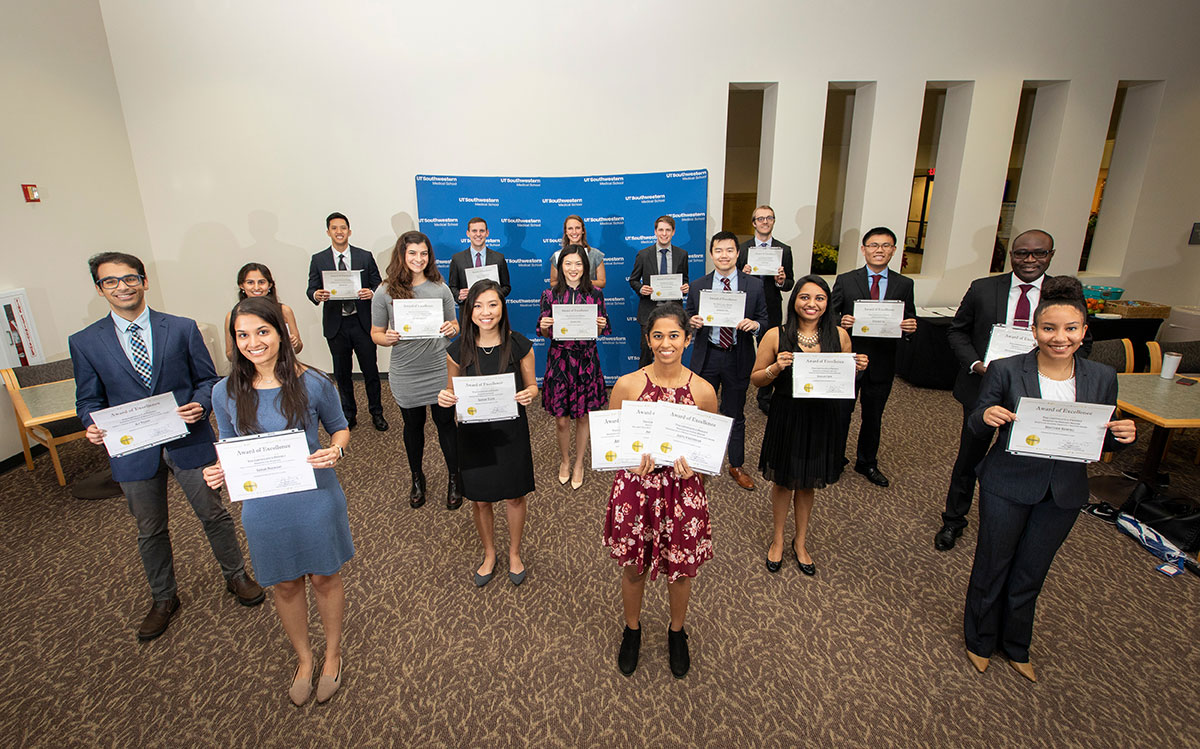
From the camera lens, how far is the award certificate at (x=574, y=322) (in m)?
3.71

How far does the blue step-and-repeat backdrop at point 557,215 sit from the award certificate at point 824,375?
3828 millimetres

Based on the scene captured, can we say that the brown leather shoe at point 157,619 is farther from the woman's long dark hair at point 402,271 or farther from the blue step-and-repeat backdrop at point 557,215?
the blue step-and-repeat backdrop at point 557,215

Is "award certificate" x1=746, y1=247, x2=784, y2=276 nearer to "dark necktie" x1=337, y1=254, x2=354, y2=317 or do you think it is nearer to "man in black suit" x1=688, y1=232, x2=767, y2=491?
"man in black suit" x1=688, y1=232, x2=767, y2=491

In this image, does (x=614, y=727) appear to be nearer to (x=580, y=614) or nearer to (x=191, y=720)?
(x=580, y=614)

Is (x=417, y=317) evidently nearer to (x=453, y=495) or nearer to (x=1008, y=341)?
(x=453, y=495)

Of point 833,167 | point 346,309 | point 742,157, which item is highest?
point 742,157

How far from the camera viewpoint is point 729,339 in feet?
12.7

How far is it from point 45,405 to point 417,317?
3043mm

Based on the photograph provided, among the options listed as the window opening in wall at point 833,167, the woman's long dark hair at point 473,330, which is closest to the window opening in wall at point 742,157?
the window opening in wall at point 833,167

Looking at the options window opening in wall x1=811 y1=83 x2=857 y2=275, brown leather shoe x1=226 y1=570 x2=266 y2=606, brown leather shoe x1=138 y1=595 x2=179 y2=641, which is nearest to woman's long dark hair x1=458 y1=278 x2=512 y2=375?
brown leather shoe x1=226 y1=570 x2=266 y2=606

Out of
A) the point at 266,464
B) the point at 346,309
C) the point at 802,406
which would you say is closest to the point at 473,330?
the point at 266,464

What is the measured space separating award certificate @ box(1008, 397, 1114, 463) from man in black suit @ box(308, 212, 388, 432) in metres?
4.79

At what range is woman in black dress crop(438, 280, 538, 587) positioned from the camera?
106 inches

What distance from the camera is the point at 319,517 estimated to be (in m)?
2.06
